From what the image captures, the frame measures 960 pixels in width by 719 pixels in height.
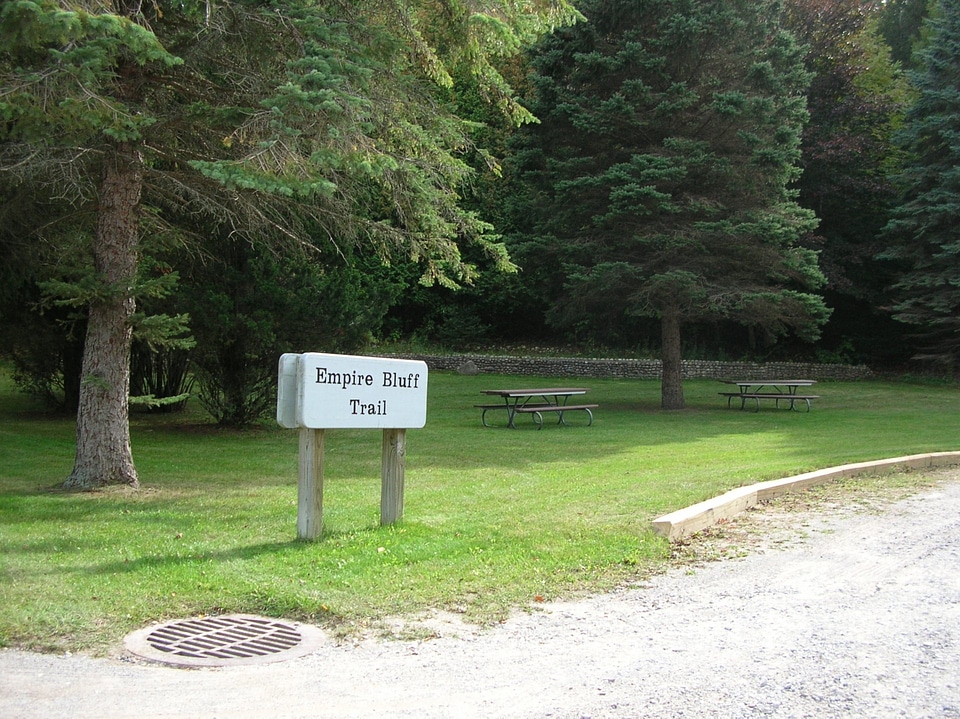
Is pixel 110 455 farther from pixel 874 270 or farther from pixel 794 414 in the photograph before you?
pixel 874 270

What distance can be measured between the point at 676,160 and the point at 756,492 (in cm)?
1288

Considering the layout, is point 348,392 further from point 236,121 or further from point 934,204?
point 934,204

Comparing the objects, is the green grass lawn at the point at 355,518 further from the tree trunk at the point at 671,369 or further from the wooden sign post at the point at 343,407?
the tree trunk at the point at 671,369

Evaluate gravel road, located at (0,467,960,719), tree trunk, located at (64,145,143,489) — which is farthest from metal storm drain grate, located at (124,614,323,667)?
tree trunk, located at (64,145,143,489)

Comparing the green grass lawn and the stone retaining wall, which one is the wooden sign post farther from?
the stone retaining wall

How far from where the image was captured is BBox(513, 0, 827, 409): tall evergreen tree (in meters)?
20.3

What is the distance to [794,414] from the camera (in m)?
21.1

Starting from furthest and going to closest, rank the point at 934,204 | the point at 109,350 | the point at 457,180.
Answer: the point at 934,204 < the point at 457,180 < the point at 109,350

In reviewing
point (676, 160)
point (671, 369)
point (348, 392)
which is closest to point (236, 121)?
point (348, 392)

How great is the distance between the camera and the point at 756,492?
9.16 meters

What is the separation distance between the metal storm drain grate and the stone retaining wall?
27148 mm

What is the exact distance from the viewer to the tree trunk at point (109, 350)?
9688mm

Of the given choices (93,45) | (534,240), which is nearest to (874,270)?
(534,240)

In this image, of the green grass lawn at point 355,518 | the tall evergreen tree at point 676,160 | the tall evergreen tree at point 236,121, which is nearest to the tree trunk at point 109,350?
the tall evergreen tree at point 236,121
